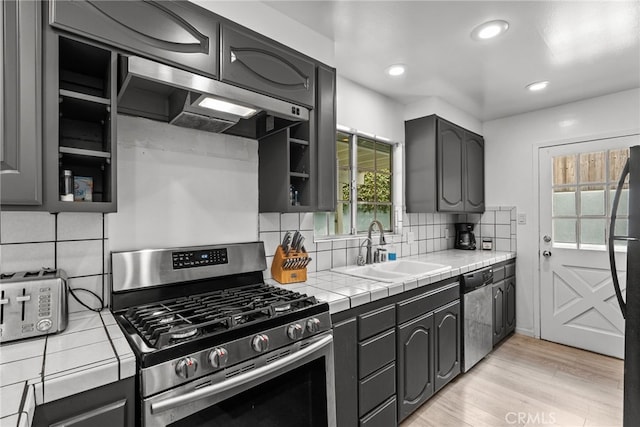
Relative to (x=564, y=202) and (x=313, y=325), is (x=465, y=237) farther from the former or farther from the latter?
(x=313, y=325)

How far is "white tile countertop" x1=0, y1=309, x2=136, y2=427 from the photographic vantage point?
720 millimetres

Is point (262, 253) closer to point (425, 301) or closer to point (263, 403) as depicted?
point (263, 403)

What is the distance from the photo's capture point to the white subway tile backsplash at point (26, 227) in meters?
1.17

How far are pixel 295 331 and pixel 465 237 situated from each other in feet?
9.49

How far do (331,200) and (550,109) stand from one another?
276cm

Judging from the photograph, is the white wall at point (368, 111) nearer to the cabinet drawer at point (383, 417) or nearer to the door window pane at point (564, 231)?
the door window pane at point (564, 231)

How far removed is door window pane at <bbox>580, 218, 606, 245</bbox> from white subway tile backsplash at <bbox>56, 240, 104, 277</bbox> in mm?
3788

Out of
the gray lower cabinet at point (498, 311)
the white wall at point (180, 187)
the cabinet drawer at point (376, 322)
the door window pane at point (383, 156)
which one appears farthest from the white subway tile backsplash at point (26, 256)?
the gray lower cabinet at point (498, 311)

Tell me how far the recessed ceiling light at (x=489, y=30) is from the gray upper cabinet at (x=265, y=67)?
101cm

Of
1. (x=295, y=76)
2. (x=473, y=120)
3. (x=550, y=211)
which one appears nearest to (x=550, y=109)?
(x=473, y=120)

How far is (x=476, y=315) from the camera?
2539 mm

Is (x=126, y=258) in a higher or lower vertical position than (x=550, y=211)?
lower

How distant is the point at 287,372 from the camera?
125cm

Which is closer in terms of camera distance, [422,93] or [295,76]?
[295,76]
